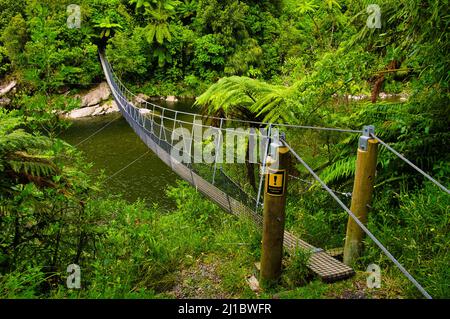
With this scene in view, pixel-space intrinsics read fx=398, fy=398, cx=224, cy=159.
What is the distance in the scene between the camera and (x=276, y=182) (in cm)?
180

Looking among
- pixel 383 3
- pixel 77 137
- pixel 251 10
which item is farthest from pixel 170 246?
pixel 251 10

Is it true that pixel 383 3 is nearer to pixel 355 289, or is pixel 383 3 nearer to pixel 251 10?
pixel 355 289

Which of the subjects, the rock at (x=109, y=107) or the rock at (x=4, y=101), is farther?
the rock at (x=109, y=107)

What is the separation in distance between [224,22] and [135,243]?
12.0 metres

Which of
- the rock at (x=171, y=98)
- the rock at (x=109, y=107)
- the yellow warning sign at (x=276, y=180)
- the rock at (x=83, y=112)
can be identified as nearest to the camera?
the yellow warning sign at (x=276, y=180)

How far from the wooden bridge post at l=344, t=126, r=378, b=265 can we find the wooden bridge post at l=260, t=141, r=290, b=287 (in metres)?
0.34

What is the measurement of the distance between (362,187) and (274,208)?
1.40 ft

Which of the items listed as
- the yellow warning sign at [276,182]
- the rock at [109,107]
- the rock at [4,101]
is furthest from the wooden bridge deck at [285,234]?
the rock at [4,101]

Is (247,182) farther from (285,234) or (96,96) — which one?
(96,96)

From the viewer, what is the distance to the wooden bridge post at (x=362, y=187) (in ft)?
5.90

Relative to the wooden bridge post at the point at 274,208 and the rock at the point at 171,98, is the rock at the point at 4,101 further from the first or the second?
the wooden bridge post at the point at 274,208

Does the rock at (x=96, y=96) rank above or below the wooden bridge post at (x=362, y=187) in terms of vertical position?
above

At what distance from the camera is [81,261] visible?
7.04 ft

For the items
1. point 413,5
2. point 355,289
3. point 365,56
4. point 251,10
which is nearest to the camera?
point 355,289
